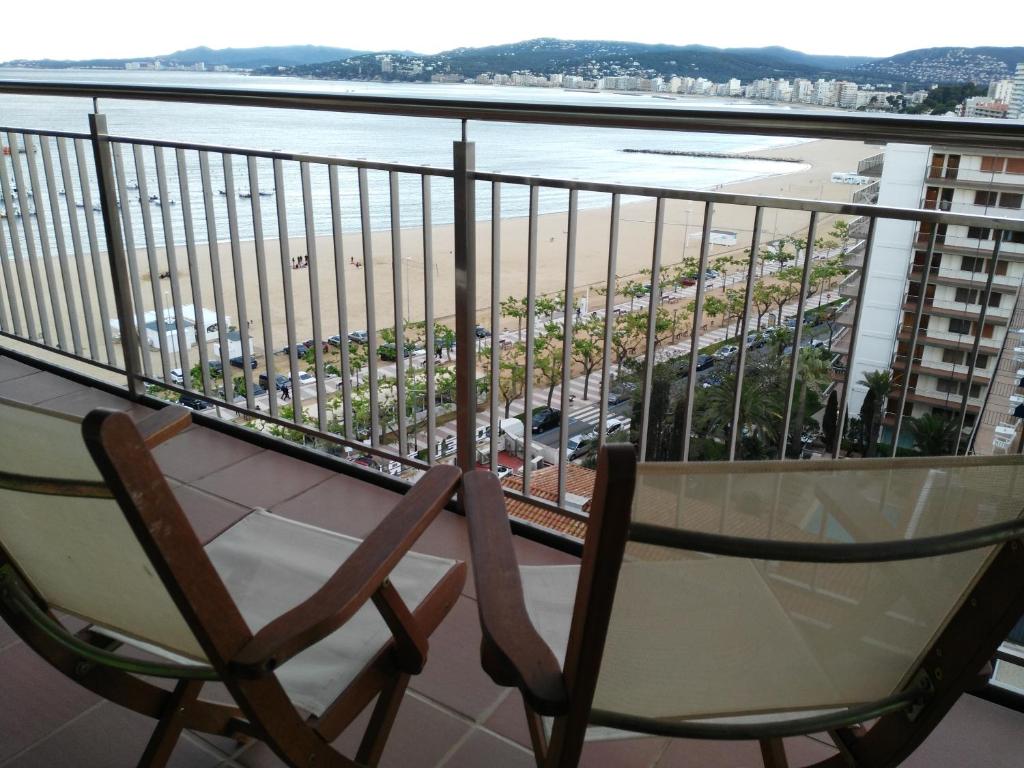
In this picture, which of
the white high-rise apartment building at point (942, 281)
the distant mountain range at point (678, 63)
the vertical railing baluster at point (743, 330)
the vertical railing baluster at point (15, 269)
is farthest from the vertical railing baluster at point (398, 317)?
the vertical railing baluster at point (15, 269)

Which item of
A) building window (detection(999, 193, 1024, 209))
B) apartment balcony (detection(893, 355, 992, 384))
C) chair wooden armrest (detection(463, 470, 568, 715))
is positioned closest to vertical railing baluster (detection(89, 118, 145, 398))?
chair wooden armrest (detection(463, 470, 568, 715))

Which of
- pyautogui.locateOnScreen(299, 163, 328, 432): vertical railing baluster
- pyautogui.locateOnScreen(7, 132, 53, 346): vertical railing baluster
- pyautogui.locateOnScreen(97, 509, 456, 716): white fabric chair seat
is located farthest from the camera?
pyautogui.locateOnScreen(7, 132, 53, 346): vertical railing baluster

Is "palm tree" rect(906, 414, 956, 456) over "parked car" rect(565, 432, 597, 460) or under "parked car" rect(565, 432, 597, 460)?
over

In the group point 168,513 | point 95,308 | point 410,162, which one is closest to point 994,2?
point 410,162

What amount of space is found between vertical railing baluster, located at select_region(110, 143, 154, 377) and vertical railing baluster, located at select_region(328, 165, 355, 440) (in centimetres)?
112

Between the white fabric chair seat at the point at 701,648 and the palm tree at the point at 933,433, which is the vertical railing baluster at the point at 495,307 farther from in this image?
the white fabric chair seat at the point at 701,648

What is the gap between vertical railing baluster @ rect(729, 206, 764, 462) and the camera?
1.96 metres

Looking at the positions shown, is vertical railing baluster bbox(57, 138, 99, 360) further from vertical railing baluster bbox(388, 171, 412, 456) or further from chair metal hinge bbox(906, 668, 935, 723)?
chair metal hinge bbox(906, 668, 935, 723)

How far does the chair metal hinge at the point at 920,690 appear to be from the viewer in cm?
106

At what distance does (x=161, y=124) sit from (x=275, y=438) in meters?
1.43

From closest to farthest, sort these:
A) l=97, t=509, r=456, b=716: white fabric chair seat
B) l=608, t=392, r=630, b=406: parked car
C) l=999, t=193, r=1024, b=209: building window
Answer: l=97, t=509, r=456, b=716: white fabric chair seat < l=999, t=193, r=1024, b=209: building window < l=608, t=392, r=630, b=406: parked car

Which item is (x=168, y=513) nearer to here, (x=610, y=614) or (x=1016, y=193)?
(x=610, y=614)

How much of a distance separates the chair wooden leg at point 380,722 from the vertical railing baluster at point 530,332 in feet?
3.88

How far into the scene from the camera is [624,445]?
0.73 metres
